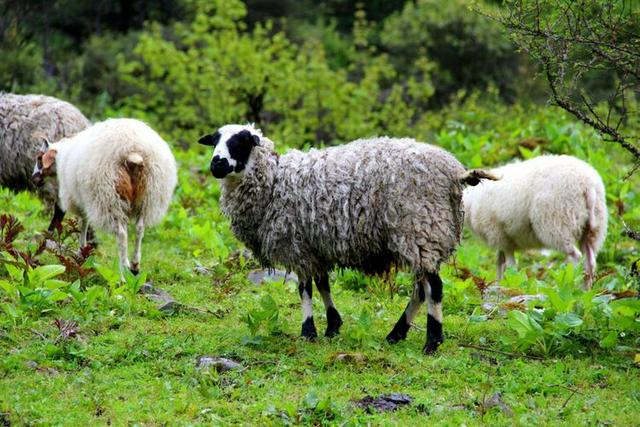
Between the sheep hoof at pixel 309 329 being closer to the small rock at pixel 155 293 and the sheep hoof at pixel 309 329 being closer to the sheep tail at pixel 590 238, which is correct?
the small rock at pixel 155 293

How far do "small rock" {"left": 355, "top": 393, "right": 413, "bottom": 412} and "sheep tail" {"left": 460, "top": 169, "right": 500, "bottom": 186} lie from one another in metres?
1.83

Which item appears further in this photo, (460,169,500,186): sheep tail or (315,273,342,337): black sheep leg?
(315,273,342,337): black sheep leg

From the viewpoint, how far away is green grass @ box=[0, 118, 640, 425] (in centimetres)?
545

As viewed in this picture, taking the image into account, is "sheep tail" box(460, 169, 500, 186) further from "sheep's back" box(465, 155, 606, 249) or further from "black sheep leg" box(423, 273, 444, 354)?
"sheep's back" box(465, 155, 606, 249)

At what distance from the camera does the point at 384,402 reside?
5.64 metres

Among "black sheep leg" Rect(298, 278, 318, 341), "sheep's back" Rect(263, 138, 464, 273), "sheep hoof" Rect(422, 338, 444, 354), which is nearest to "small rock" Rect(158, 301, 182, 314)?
"sheep's back" Rect(263, 138, 464, 273)

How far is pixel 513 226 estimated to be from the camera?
32.4 ft

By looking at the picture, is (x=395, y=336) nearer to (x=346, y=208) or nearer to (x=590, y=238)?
(x=346, y=208)

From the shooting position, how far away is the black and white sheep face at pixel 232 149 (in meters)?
7.00

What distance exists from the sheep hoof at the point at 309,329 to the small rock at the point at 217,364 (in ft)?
2.73

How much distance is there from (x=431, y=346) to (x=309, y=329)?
1.03 metres

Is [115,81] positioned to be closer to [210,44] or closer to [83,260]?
[210,44]

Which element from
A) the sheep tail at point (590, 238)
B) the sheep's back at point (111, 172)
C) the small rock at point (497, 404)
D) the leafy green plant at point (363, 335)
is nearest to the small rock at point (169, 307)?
the sheep's back at point (111, 172)

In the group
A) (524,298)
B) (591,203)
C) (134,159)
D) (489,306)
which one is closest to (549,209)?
(591,203)
